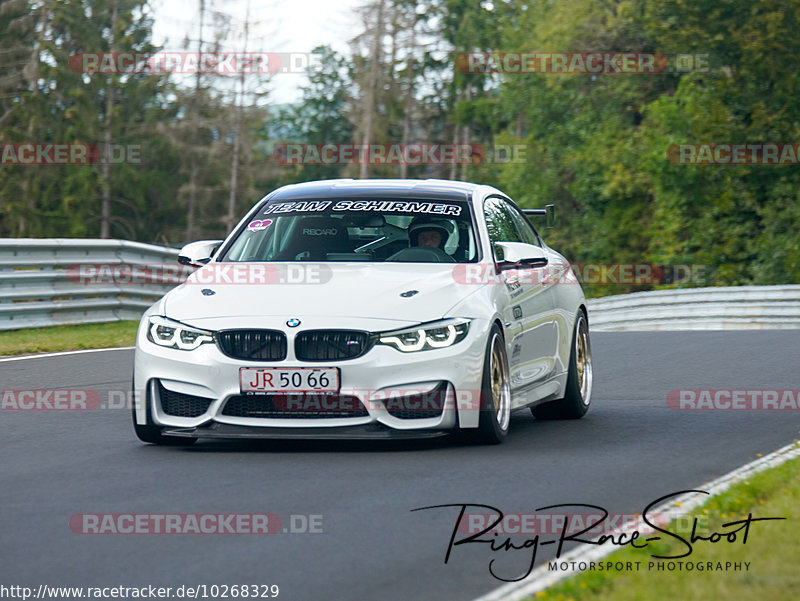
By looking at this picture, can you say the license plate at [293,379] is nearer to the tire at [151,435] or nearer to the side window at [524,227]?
the tire at [151,435]

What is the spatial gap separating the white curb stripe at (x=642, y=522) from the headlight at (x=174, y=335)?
2.91 metres

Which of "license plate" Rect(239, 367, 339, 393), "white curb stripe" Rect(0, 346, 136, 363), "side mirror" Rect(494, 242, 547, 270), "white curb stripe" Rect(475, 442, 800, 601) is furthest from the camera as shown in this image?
"white curb stripe" Rect(0, 346, 136, 363)

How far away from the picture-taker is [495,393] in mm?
8586

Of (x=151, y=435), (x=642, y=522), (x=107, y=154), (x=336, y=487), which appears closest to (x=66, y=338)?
(x=151, y=435)

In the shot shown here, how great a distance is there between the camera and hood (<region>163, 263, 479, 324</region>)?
822cm

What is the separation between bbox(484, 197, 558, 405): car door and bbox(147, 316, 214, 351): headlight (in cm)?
186

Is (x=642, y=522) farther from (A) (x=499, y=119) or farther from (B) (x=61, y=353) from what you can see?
(A) (x=499, y=119)

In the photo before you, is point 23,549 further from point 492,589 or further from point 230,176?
point 230,176

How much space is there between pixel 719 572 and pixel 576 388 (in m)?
5.34

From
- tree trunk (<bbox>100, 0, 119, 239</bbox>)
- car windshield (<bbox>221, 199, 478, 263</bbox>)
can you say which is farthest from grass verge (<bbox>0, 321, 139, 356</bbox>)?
tree trunk (<bbox>100, 0, 119, 239</bbox>)

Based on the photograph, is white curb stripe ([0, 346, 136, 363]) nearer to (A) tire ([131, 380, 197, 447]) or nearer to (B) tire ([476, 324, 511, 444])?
(A) tire ([131, 380, 197, 447])

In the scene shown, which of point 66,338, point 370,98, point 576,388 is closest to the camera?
point 576,388

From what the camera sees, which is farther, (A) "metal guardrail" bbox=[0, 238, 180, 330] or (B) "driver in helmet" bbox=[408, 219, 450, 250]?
(A) "metal guardrail" bbox=[0, 238, 180, 330]

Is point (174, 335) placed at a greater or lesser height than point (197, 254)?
lesser
